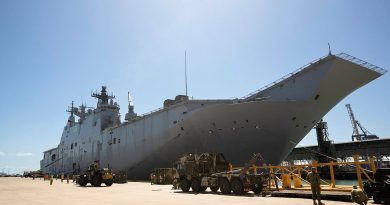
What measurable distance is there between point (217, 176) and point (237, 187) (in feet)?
5.24

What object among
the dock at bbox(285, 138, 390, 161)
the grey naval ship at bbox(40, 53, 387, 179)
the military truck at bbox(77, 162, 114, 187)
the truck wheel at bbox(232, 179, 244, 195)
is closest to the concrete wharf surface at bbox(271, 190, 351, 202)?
the truck wheel at bbox(232, 179, 244, 195)

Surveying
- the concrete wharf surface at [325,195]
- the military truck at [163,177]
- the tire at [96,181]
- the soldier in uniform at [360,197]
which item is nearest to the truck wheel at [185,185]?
the concrete wharf surface at [325,195]

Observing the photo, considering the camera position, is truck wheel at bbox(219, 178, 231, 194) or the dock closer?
truck wheel at bbox(219, 178, 231, 194)

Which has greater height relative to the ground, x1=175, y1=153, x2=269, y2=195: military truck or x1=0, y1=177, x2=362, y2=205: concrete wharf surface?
x1=175, y1=153, x2=269, y2=195: military truck

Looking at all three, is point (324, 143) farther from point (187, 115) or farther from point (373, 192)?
point (373, 192)

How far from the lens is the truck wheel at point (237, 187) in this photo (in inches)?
551

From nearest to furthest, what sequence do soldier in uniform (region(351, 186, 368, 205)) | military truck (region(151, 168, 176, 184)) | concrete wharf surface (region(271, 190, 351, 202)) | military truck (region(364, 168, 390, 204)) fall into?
soldier in uniform (region(351, 186, 368, 205)), military truck (region(364, 168, 390, 204)), concrete wharf surface (region(271, 190, 351, 202)), military truck (region(151, 168, 176, 184))

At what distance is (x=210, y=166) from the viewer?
16703 mm

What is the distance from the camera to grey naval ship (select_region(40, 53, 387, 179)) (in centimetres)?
2269

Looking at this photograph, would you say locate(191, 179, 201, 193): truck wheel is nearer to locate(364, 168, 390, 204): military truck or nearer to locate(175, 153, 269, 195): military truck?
locate(175, 153, 269, 195): military truck

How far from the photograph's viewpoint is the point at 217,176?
50.9 ft

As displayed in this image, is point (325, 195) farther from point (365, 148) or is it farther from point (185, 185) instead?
point (365, 148)

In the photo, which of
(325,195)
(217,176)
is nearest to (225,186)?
(217,176)

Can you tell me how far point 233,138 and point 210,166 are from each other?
1027 centimetres
